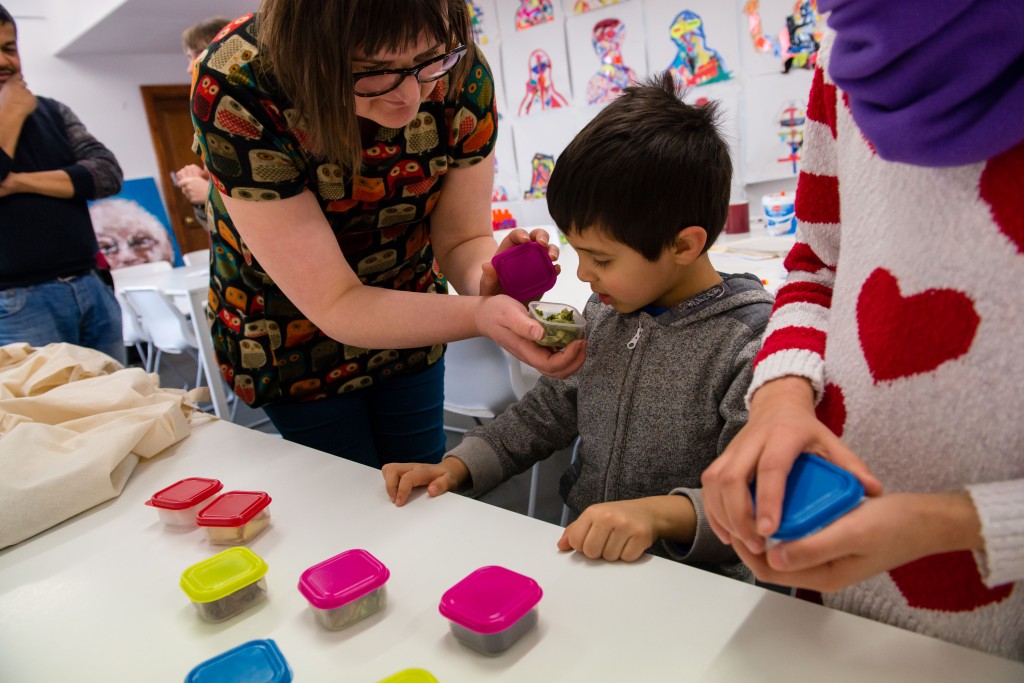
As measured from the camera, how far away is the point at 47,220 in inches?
75.5

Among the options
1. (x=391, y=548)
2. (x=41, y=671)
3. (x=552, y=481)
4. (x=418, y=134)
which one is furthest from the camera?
Answer: (x=552, y=481)

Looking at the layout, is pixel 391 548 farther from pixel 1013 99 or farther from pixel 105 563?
pixel 1013 99

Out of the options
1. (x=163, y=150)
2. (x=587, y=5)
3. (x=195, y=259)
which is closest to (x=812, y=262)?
(x=587, y=5)

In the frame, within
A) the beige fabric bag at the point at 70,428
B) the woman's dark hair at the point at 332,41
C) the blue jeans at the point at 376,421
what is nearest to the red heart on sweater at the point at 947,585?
the woman's dark hair at the point at 332,41

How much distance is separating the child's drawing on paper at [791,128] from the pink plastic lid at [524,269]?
86.5 inches

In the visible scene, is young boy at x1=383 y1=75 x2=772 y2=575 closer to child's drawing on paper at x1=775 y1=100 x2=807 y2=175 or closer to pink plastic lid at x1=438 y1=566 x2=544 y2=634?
pink plastic lid at x1=438 y1=566 x2=544 y2=634

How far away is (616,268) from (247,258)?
0.57 m

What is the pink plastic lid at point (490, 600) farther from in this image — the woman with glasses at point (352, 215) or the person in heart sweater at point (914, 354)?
the woman with glasses at point (352, 215)

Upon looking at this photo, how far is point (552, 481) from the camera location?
2.37 metres

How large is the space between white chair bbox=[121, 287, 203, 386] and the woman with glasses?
208cm

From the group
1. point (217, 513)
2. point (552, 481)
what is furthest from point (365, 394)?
Result: point (552, 481)

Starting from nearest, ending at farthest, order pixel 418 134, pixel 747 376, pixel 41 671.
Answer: pixel 41 671 < pixel 747 376 < pixel 418 134

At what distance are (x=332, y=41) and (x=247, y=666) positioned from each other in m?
0.67

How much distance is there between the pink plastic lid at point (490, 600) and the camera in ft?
1.94
